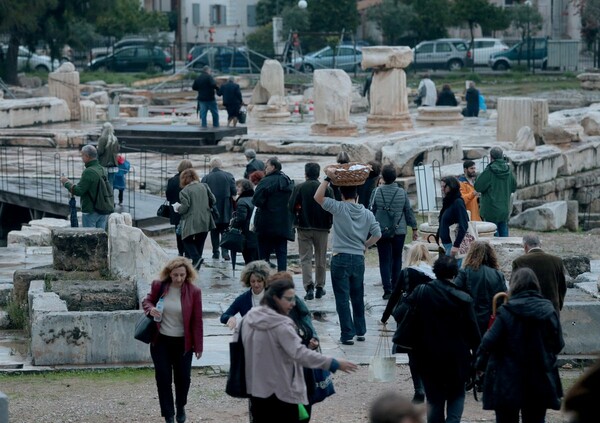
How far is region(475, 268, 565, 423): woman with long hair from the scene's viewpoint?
768cm

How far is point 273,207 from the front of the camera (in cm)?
1286

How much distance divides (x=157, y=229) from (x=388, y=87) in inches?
471

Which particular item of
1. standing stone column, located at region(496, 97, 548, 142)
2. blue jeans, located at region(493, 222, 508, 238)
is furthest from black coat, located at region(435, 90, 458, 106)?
Result: blue jeans, located at region(493, 222, 508, 238)

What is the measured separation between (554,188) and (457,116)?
811cm

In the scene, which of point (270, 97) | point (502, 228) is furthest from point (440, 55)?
point (502, 228)

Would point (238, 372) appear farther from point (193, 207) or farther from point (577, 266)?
point (577, 266)

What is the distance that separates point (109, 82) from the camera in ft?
153

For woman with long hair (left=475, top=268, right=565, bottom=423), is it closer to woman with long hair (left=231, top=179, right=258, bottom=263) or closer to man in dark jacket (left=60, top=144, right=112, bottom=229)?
woman with long hair (left=231, top=179, right=258, bottom=263)

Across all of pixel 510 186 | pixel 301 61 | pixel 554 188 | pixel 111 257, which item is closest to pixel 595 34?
pixel 301 61

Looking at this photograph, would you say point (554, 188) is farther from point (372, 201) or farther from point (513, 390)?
point (513, 390)

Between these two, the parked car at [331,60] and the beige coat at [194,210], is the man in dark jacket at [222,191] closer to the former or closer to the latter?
the beige coat at [194,210]

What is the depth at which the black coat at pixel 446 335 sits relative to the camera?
806cm

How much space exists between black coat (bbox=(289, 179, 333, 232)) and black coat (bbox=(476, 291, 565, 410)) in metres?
4.63

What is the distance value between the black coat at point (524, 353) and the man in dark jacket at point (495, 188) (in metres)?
7.26
